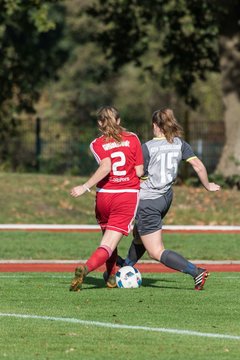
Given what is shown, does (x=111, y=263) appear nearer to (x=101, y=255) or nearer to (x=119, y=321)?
(x=101, y=255)

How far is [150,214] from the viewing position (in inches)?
532

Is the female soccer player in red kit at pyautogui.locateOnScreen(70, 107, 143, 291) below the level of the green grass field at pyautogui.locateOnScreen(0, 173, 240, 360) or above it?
above

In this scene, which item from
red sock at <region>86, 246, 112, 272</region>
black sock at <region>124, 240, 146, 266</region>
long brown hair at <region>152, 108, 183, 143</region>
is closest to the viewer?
red sock at <region>86, 246, 112, 272</region>

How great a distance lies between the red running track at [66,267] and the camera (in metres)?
17.0

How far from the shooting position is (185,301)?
1259 centimetres

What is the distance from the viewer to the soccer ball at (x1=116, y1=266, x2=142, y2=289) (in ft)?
45.0

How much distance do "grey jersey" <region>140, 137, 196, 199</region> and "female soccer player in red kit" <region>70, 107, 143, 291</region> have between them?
25 cm

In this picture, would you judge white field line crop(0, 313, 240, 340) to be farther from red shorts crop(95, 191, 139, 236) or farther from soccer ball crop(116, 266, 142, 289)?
soccer ball crop(116, 266, 142, 289)

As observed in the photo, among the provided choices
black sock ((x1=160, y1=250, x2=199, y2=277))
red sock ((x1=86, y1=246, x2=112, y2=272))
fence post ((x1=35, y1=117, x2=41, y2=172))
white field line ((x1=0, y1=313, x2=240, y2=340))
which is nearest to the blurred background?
fence post ((x1=35, y1=117, x2=41, y2=172))

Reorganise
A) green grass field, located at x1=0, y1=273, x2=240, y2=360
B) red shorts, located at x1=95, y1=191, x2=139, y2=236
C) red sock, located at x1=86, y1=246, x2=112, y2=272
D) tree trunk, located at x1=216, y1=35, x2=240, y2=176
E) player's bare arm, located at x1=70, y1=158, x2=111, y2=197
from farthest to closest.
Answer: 1. tree trunk, located at x1=216, y1=35, x2=240, y2=176
2. red shorts, located at x1=95, y1=191, x2=139, y2=236
3. red sock, located at x1=86, y1=246, x2=112, y2=272
4. player's bare arm, located at x1=70, y1=158, x2=111, y2=197
5. green grass field, located at x1=0, y1=273, x2=240, y2=360

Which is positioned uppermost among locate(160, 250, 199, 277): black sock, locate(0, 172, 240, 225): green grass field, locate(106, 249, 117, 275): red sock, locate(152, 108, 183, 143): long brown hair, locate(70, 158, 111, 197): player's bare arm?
locate(152, 108, 183, 143): long brown hair

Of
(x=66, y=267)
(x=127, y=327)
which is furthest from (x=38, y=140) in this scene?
(x=127, y=327)

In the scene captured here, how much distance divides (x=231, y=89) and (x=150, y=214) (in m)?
22.8

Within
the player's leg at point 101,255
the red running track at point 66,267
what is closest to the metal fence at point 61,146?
the red running track at point 66,267
